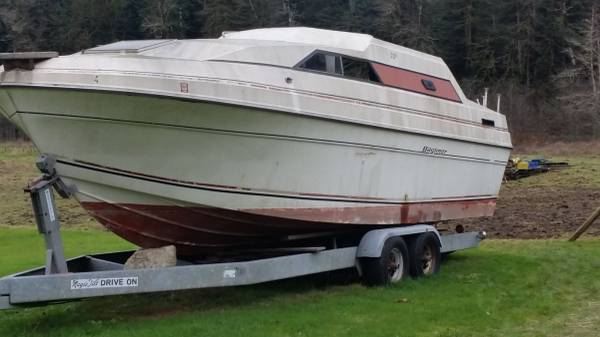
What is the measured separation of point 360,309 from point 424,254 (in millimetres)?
2595

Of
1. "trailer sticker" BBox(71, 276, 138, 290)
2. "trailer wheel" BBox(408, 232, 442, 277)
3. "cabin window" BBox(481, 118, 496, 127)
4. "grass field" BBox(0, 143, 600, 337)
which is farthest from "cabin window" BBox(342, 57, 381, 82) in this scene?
"trailer sticker" BBox(71, 276, 138, 290)

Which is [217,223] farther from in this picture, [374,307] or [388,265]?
[388,265]

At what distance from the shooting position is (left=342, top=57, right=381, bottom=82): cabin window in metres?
9.30

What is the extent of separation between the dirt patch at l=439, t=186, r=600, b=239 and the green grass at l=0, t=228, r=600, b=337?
4844 millimetres

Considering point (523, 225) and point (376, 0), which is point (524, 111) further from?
point (523, 225)

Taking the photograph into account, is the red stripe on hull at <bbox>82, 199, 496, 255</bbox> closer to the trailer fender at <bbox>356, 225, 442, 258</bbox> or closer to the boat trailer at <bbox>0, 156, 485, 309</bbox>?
the trailer fender at <bbox>356, 225, 442, 258</bbox>

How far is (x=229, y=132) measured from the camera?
7.76 m

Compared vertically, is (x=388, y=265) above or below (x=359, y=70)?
below

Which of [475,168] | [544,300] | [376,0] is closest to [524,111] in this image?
[376,0]

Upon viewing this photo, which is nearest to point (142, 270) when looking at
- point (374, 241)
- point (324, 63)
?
point (374, 241)

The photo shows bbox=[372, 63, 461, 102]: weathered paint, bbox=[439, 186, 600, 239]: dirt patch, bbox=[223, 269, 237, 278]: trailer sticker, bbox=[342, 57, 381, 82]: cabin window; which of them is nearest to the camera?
bbox=[223, 269, 237, 278]: trailer sticker

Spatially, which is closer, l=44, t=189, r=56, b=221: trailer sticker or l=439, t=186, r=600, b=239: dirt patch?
l=44, t=189, r=56, b=221: trailer sticker

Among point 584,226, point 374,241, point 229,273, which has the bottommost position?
point 584,226

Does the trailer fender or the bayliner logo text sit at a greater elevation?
the bayliner logo text
